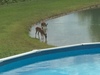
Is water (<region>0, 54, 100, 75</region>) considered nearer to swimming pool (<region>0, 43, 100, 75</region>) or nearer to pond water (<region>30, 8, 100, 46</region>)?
→ swimming pool (<region>0, 43, 100, 75</region>)

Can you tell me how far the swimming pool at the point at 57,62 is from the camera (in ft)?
34.7

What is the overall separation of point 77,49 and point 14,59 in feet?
7.24

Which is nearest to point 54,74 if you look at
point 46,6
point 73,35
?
point 73,35

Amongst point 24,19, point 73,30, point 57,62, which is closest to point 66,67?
point 57,62

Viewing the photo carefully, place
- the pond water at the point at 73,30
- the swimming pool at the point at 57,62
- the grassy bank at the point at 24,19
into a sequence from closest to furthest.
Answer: the swimming pool at the point at 57,62, the grassy bank at the point at 24,19, the pond water at the point at 73,30

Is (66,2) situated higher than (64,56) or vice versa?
(66,2)

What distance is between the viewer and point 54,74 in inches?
417

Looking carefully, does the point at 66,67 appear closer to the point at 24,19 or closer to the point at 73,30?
the point at 73,30

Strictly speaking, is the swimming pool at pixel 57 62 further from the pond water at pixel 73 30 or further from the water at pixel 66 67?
the pond water at pixel 73 30

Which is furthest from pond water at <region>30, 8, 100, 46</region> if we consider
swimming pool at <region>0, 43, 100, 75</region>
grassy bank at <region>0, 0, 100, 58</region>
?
swimming pool at <region>0, 43, 100, 75</region>

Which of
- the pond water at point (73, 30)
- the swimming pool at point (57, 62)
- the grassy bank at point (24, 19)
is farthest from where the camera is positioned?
the pond water at point (73, 30)

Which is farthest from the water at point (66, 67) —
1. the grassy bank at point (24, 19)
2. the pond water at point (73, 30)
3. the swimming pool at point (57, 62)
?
the pond water at point (73, 30)

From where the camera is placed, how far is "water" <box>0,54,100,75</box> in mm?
10656

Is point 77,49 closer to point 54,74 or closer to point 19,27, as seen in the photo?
point 54,74
